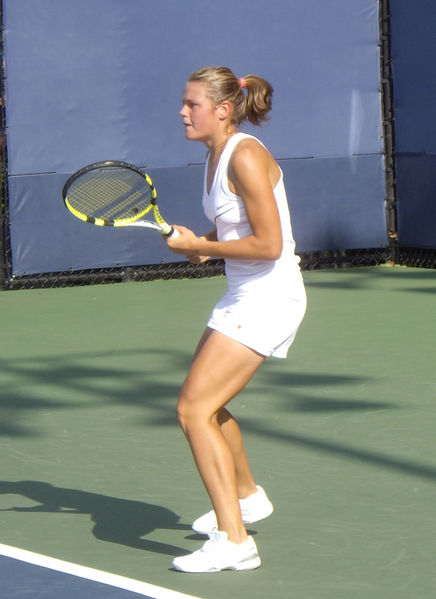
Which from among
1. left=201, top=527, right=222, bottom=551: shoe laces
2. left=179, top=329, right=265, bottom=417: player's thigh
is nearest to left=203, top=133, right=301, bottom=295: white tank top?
left=179, top=329, right=265, bottom=417: player's thigh

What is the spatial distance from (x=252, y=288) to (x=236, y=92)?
0.68 metres

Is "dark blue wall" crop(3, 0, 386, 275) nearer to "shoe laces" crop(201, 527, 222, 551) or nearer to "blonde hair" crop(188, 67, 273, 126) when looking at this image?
"blonde hair" crop(188, 67, 273, 126)

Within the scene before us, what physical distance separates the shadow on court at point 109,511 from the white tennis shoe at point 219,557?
0.84ft

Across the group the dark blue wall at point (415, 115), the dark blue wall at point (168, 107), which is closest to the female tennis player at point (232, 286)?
the dark blue wall at point (168, 107)

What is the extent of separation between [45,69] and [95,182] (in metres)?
5.18

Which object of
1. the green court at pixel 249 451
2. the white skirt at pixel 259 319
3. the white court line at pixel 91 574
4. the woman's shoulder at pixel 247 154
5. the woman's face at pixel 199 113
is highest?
→ the woman's face at pixel 199 113

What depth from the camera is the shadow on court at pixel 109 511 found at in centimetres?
443

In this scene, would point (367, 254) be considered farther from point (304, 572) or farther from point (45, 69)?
point (304, 572)

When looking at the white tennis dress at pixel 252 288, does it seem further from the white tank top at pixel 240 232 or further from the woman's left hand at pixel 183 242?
the woman's left hand at pixel 183 242

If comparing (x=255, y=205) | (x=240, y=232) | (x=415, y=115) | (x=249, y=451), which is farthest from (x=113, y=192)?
(x=415, y=115)

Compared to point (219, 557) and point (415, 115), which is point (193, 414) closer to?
point (219, 557)

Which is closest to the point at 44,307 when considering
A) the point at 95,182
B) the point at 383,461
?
the point at 95,182

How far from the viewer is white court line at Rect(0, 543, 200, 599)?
3.82 m

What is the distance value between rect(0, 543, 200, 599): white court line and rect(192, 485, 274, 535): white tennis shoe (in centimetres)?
48
